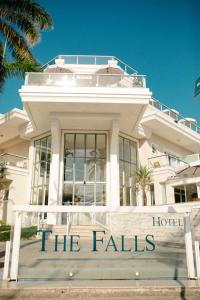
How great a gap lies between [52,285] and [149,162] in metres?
17.9

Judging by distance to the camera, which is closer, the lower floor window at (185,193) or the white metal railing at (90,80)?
the white metal railing at (90,80)

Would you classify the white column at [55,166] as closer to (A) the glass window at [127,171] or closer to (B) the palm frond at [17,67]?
(B) the palm frond at [17,67]

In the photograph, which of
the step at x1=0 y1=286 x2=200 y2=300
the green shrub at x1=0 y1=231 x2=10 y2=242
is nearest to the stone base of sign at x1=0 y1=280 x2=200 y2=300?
the step at x1=0 y1=286 x2=200 y2=300

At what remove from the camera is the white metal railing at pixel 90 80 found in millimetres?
16484

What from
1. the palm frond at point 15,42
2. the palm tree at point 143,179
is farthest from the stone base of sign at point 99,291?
the palm tree at point 143,179

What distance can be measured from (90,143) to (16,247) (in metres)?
14.8

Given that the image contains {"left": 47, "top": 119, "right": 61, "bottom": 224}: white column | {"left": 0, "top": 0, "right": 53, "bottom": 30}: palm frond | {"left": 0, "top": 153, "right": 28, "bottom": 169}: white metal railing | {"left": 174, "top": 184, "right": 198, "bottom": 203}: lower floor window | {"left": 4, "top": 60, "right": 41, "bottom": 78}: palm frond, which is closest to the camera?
{"left": 0, "top": 0, "right": 53, "bottom": 30}: palm frond

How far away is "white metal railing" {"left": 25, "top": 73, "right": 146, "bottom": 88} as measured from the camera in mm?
16484

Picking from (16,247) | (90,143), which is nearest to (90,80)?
(90,143)

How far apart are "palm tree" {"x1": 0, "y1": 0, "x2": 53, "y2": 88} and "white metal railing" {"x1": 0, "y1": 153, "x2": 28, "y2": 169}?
991 cm

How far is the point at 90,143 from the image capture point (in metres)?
20.3

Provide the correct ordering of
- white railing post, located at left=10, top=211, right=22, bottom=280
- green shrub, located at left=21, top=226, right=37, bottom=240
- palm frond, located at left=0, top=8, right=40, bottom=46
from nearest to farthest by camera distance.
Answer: white railing post, located at left=10, top=211, right=22, bottom=280
green shrub, located at left=21, top=226, right=37, bottom=240
palm frond, located at left=0, top=8, right=40, bottom=46

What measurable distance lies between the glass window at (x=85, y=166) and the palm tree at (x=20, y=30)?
755 cm

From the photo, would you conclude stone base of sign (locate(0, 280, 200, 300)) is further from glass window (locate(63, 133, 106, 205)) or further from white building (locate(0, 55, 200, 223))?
glass window (locate(63, 133, 106, 205))
